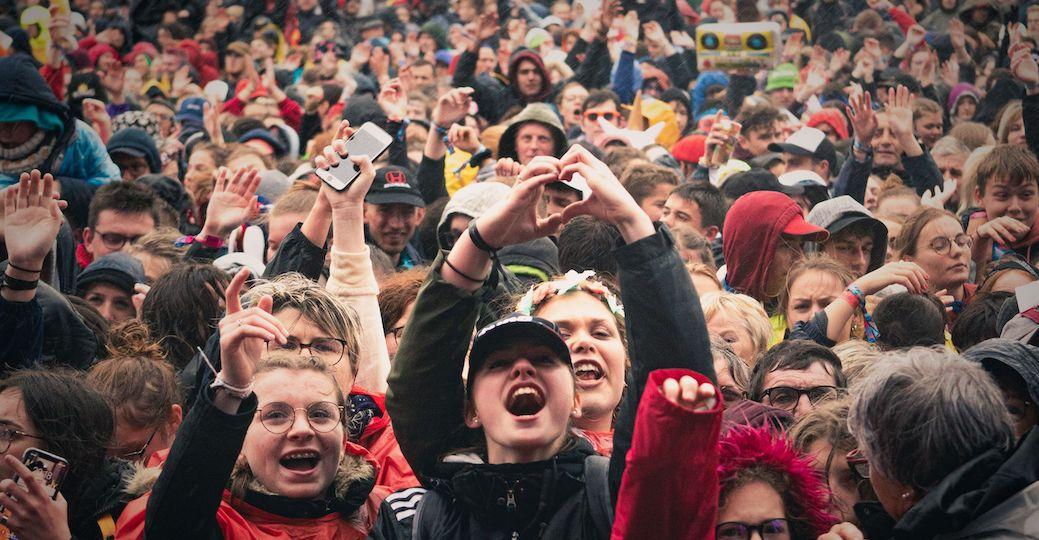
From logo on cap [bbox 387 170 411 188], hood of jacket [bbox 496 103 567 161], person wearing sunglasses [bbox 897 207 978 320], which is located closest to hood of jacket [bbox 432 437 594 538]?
person wearing sunglasses [bbox 897 207 978 320]

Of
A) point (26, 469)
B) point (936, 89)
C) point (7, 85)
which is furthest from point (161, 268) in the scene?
point (936, 89)

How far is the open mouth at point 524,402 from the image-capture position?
10.6 ft

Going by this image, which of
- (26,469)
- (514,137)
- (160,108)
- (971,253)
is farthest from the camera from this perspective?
(160,108)

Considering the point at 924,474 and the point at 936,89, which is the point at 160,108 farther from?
the point at 924,474

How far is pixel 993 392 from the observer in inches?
115

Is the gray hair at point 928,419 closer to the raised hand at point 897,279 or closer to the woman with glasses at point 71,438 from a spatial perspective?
the raised hand at point 897,279

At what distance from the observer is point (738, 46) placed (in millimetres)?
11172

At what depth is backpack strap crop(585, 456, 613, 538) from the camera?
3031 mm

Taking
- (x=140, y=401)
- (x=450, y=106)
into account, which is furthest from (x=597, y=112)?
(x=140, y=401)

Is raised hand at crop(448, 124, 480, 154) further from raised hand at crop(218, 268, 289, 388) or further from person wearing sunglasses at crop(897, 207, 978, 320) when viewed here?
raised hand at crop(218, 268, 289, 388)

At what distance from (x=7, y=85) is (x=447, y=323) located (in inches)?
182

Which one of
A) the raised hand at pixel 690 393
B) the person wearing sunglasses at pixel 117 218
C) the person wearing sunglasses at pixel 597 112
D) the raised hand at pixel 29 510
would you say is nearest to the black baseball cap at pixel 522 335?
the raised hand at pixel 690 393

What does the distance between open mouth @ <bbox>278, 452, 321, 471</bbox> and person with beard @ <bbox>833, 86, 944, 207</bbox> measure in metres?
5.38

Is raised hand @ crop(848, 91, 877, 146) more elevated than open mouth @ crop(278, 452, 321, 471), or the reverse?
open mouth @ crop(278, 452, 321, 471)
